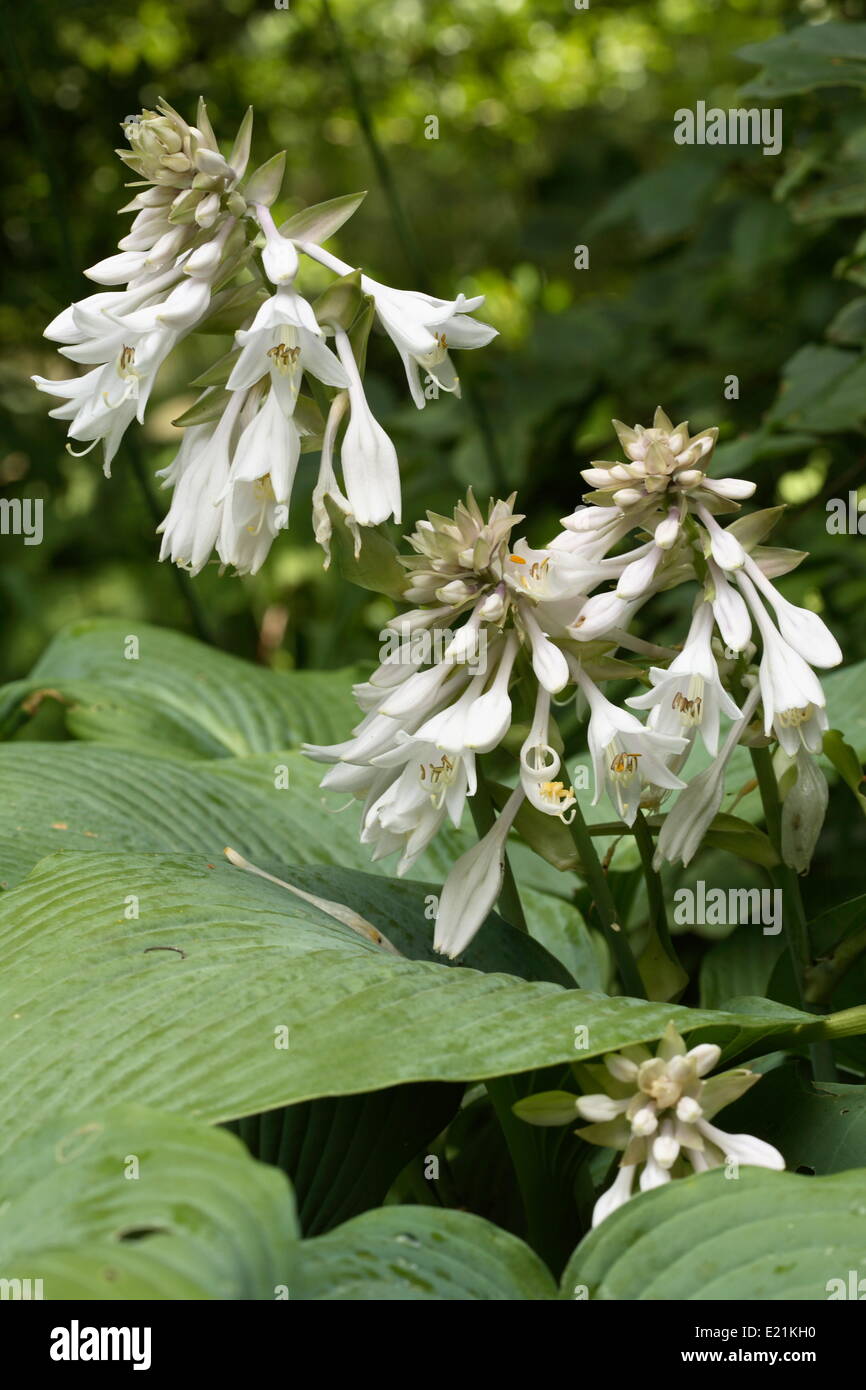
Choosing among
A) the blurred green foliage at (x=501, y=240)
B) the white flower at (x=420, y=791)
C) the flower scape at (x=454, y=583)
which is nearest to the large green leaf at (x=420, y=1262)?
the flower scape at (x=454, y=583)

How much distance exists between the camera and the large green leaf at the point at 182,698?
1585 millimetres

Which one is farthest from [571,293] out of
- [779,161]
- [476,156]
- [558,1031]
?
[558,1031]

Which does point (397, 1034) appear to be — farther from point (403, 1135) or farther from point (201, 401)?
point (201, 401)

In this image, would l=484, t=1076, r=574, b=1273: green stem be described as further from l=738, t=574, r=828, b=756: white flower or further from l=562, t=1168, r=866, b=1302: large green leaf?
l=738, t=574, r=828, b=756: white flower

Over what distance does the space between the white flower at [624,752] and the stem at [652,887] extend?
3.0 inches

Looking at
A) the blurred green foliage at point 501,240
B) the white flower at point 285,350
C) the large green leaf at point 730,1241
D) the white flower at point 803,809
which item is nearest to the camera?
the large green leaf at point 730,1241

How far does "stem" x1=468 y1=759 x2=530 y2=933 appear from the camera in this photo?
0.97 metres

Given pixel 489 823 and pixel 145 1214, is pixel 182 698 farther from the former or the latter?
pixel 145 1214

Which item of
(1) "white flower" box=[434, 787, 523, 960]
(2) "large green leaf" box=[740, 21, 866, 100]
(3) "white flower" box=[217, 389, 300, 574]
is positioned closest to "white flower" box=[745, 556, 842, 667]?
(1) "white flower" box=[434, 787, 523, 960]

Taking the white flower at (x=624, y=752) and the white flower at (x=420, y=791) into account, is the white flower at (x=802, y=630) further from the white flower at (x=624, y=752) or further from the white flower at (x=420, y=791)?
the white flower at (x=420, y=791)

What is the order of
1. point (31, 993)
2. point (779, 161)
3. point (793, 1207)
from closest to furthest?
point (793, 1207)
point (31, 993)
point (779, 161)

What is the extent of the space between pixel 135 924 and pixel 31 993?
81 mm

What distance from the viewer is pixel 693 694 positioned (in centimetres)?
88

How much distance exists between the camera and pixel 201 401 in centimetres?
93
